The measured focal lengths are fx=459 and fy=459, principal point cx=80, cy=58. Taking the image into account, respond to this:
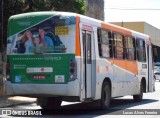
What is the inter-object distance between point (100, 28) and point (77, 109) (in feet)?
10.5

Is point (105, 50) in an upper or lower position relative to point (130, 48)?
lower

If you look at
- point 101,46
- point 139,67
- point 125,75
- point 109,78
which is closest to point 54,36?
point 101,46

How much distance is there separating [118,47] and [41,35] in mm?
4499

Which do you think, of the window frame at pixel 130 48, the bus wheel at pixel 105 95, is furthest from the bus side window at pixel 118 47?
the bus wheel at pixel 105 95

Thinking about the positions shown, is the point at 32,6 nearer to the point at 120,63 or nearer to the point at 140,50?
the point at 140,50

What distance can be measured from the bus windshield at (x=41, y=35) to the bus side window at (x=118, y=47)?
3.94 m

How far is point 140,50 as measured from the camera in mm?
21703

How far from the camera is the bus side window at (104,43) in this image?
1659 cm

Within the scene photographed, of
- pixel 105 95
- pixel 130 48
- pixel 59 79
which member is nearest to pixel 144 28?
pixel 130 48

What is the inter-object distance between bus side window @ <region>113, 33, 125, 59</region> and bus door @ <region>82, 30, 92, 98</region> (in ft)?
8.93

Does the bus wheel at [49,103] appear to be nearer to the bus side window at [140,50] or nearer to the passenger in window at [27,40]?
the passenger in window at [27,40]

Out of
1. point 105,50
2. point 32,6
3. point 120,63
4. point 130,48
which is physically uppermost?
point 32,6

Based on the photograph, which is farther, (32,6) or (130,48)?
(32,6)

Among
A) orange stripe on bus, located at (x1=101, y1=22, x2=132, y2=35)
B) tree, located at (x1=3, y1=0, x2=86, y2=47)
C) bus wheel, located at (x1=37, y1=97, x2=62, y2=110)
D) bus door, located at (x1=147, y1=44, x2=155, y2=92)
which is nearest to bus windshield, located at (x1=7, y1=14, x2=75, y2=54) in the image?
bus wheel, located at (x1=37, y1=97, x2=62, y2=110)
